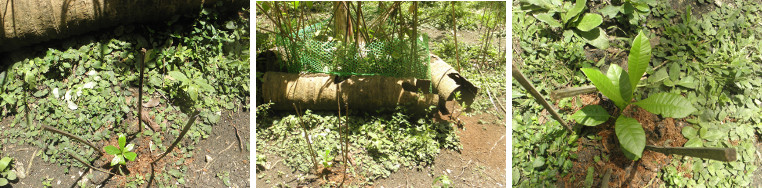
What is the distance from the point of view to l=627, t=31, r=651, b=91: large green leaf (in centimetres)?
210

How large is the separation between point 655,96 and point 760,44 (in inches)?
43.9

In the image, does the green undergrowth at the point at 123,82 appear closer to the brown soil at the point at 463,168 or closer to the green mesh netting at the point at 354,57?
the green mesh netting at the point at 354,57

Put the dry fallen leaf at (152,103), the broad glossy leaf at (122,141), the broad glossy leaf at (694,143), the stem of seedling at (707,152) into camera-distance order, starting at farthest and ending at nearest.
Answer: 1. the dry fallen leaf at (152,103)
2. the broad glossy leaf at (694,143)
3. the broad glossy leaf at (122,141)
4. the stem of seedling at (707,152)

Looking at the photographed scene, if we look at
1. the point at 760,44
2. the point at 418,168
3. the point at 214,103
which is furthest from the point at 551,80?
the point at 214,103

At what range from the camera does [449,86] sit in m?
2.28

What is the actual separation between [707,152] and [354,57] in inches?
55.1

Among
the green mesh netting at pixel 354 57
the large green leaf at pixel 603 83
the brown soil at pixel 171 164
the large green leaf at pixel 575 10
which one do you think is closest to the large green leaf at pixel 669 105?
the large green leaf at pixel 603 83

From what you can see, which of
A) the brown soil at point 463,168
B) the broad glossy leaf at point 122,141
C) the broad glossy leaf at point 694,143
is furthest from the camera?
the broad glossy leaf at point 694,143

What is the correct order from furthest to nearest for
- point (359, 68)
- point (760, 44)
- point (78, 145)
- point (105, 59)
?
point (760, 44), point (105, 59), point (78, 145), point (359, 68)

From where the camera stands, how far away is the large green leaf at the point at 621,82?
2.12m

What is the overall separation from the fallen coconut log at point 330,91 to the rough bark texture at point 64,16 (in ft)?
2.84

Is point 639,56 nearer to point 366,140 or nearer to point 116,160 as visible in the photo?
point 366,140

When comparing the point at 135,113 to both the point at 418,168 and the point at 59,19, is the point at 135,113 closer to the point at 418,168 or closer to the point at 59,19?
the point at 59,19

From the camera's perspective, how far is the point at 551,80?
7.74 feet
